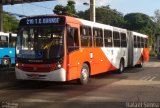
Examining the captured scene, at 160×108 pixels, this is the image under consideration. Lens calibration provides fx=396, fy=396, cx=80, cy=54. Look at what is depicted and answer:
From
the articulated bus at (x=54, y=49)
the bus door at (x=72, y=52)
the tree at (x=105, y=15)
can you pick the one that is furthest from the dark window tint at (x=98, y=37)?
the tree at (x=105, y=15)

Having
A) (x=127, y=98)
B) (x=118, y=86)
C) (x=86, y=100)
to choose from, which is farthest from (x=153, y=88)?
(x=86, y=100)

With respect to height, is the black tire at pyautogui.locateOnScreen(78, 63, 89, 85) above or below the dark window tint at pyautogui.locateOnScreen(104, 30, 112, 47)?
below

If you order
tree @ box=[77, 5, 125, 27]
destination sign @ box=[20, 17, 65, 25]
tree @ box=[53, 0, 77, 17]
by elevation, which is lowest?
destination sign @ box=[20, 17, 65, 25]

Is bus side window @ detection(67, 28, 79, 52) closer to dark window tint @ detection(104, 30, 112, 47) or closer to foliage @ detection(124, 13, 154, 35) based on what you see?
dark window tint @ detection(104, 30, 112, 47)

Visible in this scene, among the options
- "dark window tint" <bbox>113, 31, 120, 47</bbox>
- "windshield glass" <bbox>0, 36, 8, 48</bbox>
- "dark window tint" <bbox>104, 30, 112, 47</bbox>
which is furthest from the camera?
"windshield glass" <bbox>0, 36, 8, 48</bbox>

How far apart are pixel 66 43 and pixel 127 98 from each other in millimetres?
3554

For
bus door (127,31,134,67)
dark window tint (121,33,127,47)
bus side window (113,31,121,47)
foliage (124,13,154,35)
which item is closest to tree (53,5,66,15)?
bus door (127,31,134,67)

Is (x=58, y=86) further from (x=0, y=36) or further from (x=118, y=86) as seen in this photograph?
(x=0, y=36)

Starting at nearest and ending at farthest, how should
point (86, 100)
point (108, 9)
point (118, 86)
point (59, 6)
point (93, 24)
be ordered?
point (86, 100) → point (118, 86) → point (93, 24) → point (59, 6) → point (108, 9)

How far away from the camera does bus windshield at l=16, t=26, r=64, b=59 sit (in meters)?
15.1

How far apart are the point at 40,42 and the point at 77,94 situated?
108 inches

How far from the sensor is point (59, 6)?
176 feet

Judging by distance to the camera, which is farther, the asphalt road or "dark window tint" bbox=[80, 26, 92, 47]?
"dark window tint" bbox=[80, 26, 92, 47]

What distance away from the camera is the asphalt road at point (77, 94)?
11844 millimetres
